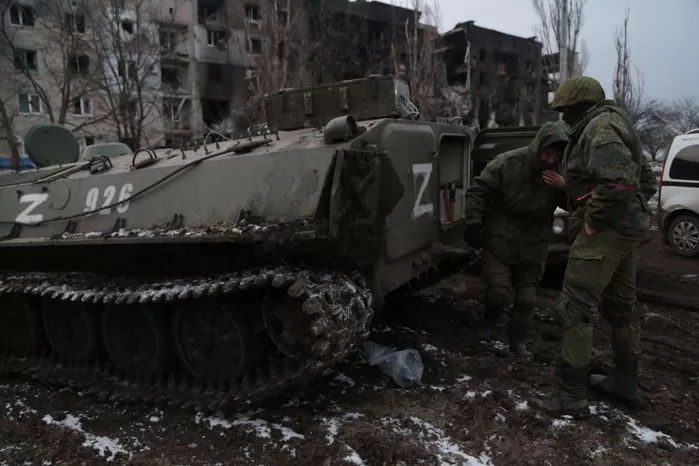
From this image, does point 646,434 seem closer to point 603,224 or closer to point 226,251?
point 603,224

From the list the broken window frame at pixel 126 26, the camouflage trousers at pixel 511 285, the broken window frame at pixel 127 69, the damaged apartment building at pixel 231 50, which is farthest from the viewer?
the damaged apartment building at pixel 231 50

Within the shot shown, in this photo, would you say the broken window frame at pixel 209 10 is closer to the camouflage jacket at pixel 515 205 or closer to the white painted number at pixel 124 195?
the white painted number at pixel 124 195

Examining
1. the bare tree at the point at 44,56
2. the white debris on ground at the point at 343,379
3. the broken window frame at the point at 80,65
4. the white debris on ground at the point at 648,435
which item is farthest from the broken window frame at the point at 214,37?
the white debris on ground at the point at 648,435

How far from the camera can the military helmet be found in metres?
3.54

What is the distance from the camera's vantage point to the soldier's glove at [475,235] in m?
4.48

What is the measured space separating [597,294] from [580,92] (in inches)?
48.9

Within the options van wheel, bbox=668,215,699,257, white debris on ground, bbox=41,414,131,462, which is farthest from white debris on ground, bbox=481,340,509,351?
van wheel, bbox=668,215,699,257

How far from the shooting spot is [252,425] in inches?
140

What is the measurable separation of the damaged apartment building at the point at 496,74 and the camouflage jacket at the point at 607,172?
29.9 meters

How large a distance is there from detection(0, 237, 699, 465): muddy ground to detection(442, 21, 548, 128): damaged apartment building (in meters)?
29.6

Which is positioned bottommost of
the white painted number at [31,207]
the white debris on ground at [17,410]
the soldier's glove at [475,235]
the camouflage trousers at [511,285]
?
the white debris on ground at [17,410]

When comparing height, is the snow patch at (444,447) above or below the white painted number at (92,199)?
below

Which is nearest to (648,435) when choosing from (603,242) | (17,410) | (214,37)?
(603,242)

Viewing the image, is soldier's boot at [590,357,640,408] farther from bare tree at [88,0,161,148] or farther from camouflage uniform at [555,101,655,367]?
bare tree at [88,0,161,148]
